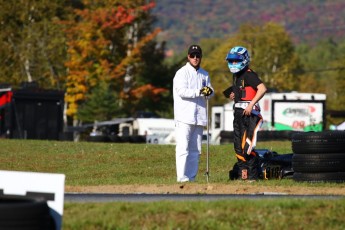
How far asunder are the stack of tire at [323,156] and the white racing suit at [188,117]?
192 cm

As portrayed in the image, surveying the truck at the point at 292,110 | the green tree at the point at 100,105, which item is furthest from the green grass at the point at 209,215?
the green tree at the point at 100,105

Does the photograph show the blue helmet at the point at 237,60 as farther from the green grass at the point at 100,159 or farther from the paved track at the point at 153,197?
the green grass at the point at 100,159

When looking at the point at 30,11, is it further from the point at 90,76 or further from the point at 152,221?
the point at 152,221

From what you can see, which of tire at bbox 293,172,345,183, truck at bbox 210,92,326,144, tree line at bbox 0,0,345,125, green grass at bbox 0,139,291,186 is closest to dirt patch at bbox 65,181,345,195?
tire at bbox 293,172,345,183

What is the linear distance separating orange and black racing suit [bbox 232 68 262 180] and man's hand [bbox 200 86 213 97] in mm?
376

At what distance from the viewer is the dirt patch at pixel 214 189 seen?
15.6 meters

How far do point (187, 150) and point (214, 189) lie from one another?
2790 mm

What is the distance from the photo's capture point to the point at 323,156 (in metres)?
17.2

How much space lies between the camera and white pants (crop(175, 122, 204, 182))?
18.4 meters

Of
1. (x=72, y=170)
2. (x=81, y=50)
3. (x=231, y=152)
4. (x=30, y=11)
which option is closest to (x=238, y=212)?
(x=72, y=170)

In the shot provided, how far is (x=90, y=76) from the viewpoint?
69562 millimetres

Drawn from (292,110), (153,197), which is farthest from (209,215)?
(292,110)

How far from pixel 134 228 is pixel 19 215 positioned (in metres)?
1.62

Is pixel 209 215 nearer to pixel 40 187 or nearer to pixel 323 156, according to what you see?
pixel 40 187
